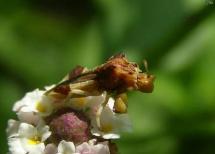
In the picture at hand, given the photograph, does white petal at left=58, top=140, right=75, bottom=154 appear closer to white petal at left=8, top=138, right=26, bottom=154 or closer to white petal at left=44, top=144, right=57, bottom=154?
white petal at left=44, top=144, right=57, bottom=154

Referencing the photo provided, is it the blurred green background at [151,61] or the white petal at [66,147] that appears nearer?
the white petal at [66,147]

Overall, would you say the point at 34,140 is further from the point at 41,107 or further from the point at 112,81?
the point at 112,81

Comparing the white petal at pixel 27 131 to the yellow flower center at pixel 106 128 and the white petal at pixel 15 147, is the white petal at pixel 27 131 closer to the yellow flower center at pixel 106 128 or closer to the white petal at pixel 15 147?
the white petal at pixel 15 147

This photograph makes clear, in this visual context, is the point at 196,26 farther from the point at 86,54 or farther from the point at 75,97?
the point at 75,97

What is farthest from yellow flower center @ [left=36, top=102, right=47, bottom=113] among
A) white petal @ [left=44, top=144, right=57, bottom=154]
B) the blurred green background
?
the blurred green background

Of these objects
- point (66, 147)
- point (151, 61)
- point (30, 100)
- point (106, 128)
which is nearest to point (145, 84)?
point (106, 128)

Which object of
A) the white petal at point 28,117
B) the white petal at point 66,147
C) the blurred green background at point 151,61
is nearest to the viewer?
the white petal at point 66,147

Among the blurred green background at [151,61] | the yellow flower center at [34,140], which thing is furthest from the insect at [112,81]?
the blurred green background at [151,61]

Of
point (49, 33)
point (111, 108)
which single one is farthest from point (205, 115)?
point (49, 33)
